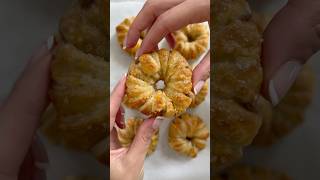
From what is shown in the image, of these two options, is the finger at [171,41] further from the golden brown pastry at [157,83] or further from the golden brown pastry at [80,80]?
the golden brown pastry at [80,80]

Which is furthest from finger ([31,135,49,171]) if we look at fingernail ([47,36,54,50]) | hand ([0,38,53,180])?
fingernail ([47,36,54,50])

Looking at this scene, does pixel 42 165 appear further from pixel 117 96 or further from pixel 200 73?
pixel 200 73

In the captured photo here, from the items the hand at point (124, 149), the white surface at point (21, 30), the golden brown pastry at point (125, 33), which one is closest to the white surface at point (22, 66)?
the white surface at point (21, 30)

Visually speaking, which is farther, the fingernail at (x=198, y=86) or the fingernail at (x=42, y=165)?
the fingernail at (x=198, y=86)

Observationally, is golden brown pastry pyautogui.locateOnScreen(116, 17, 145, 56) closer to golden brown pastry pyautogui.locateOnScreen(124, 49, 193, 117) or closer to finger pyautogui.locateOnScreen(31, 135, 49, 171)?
golden brown pastry pyautogui.locateOnScreen(124, 49, 193, 117)

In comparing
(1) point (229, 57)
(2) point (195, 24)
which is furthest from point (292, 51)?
(2) point (195, 24)

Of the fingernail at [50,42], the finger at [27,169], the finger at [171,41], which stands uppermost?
the fingernail at [50,42]
